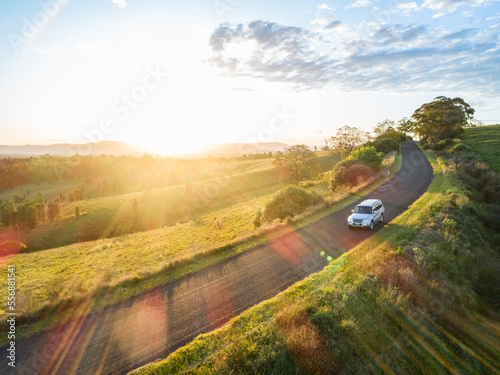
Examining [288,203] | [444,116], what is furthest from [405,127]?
[288,203]

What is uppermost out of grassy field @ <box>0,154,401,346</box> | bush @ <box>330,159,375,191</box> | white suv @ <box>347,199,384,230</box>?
bush @ <box>330,159,375,191</box>

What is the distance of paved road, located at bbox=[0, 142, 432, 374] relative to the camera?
8.56 metres

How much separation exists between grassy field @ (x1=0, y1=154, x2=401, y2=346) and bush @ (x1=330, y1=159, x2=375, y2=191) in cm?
241

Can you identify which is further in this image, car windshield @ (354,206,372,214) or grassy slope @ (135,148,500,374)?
car windshield @ (354,206,372,214)

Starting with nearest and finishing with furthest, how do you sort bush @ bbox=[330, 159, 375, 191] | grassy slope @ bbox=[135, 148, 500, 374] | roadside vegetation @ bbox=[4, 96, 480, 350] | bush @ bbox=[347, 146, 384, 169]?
grassy slope @ bbox=[135, 148, 500, 374] < roadside vegetation @ bbox=[4, 96, 480, 350] < bush @ bbox=[330, 159, 375, 191] < bush @ bbox=[347, 146, 384, 169]

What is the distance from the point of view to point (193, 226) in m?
39.4

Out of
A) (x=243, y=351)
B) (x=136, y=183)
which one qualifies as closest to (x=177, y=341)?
(x=243, y=351)

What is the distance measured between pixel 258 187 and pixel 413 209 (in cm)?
4954

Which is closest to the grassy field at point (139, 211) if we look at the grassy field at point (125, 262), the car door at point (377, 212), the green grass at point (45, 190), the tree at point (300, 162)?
the grassy field at point (125, 262)

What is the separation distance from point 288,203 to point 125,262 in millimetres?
18688

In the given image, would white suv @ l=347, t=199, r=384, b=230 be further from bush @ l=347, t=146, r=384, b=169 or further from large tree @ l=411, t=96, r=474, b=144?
large tree @ l=411, t=96, r=474, b=144

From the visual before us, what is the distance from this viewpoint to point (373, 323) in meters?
10.6

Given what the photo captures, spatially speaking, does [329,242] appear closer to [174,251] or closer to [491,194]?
[174,251]

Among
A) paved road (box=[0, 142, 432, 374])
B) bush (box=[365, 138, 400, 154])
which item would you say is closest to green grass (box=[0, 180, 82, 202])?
paved road (box=[0, 142, 432, 374])
